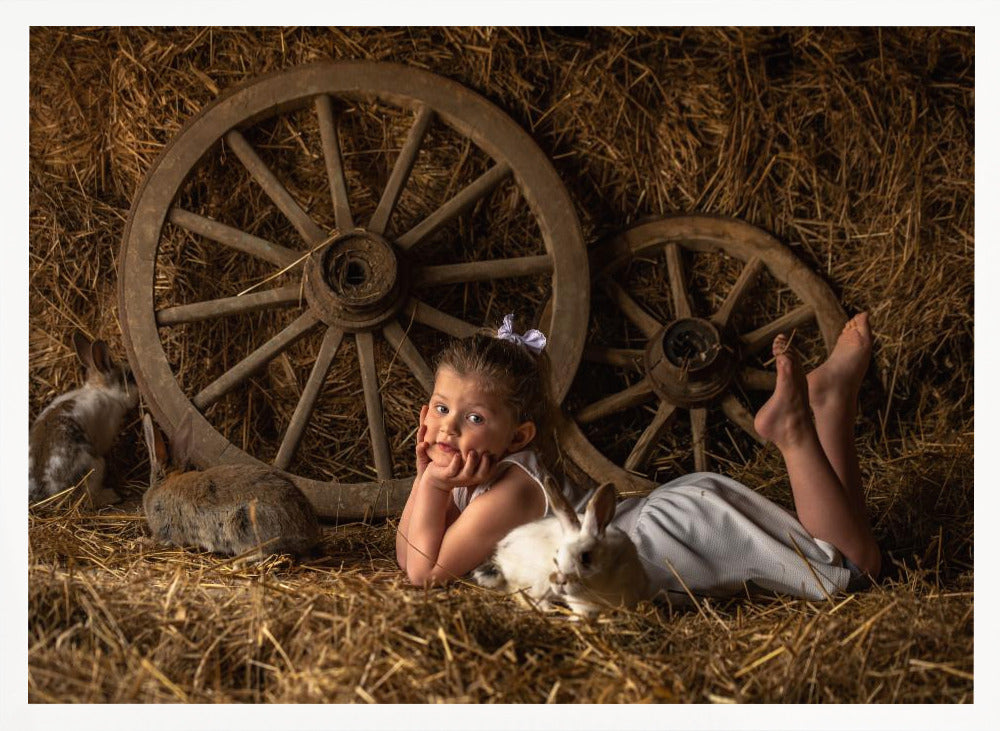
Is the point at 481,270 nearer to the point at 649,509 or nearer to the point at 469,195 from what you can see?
the point at 469,195

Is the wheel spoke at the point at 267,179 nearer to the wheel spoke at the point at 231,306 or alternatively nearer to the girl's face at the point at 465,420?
the wheel spoke at the point at 231,306

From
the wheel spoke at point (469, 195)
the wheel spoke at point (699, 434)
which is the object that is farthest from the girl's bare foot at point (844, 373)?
the wheel spoke at point (469, 195)

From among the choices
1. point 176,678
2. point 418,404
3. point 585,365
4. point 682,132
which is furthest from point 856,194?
point 176,678

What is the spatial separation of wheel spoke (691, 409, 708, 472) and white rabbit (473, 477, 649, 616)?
3.72 feet

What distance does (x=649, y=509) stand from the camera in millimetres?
2318

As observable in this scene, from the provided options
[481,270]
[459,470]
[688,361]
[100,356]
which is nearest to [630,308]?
[688,361]

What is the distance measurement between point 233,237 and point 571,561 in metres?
1.72

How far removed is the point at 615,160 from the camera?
320cm

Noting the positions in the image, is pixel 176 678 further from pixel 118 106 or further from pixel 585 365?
pixel 118 106

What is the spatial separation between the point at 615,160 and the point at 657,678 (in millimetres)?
1995

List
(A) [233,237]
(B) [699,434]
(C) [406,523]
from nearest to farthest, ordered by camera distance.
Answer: (C) [406,523] < (A) [233,237] < (B) [699,434]

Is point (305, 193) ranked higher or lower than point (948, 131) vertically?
lower

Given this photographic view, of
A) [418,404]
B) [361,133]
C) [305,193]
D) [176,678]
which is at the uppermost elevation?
[361,133]
